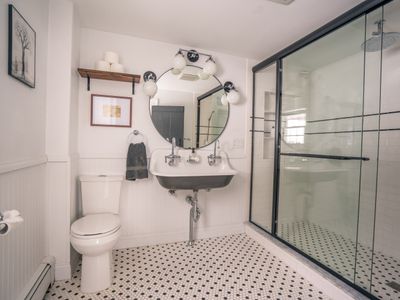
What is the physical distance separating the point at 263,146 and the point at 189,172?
0.95 metres

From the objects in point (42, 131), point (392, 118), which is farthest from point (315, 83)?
point (42, 131)

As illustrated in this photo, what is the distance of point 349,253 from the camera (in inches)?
67.2

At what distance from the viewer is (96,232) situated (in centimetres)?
141

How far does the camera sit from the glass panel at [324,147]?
1.72 metres

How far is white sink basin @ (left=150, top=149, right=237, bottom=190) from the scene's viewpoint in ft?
5.92

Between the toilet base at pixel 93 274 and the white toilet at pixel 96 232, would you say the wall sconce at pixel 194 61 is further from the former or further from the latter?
the toilet base at pixel 93 274

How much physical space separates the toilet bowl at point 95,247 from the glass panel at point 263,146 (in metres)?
1.60

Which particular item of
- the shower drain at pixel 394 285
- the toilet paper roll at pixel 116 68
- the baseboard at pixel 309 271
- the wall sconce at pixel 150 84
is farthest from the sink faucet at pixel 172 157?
the shower drain at pixel 394 285

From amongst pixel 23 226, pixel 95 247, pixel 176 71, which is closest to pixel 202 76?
pixel 176 71

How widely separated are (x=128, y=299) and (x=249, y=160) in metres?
1.80

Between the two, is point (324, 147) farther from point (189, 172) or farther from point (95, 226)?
point (95, 226)

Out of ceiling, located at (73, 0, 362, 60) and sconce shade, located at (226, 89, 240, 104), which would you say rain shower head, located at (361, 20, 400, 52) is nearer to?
ceiling, located at (73, 0, 362, 60)

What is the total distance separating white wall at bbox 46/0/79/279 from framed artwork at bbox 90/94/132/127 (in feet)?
1.05

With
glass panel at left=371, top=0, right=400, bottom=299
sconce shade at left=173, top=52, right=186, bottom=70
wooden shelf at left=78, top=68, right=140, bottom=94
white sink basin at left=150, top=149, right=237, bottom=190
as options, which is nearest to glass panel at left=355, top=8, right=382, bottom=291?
glass panel at left=371, top=0, right=400, bottom=299
